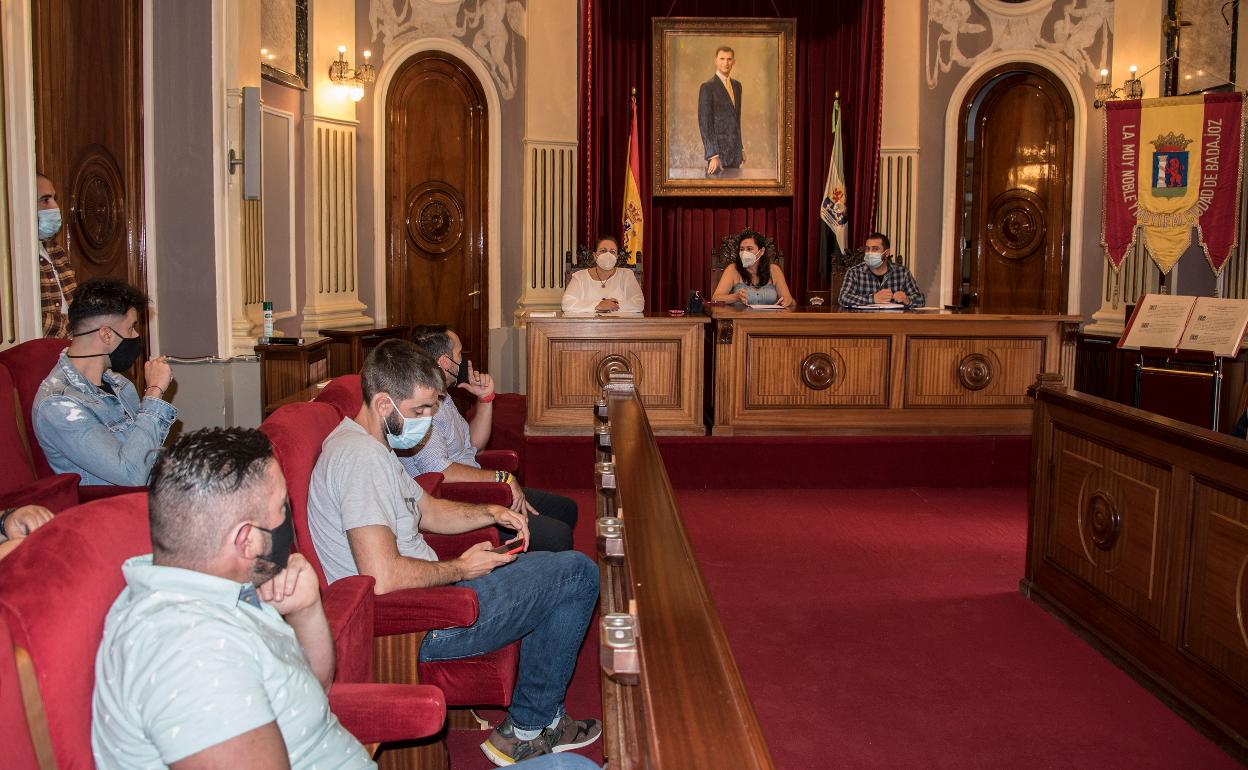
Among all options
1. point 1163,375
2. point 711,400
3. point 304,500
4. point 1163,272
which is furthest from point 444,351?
point 1163,272

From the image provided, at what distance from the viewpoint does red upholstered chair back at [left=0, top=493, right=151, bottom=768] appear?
1.46m

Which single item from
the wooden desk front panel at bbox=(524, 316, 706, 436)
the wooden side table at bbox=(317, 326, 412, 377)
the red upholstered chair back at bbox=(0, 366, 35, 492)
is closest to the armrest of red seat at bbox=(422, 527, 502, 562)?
the red upholstered chair back at bbox=(0, 366, 35, 492)

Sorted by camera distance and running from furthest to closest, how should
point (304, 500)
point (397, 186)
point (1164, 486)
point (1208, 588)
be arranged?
1. point (397, 186)
2. point (1164, 486)
3. point (1208, 588)
4. point (304, 500)

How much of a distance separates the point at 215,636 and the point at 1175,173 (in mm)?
7619

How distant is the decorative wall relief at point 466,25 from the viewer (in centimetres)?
874

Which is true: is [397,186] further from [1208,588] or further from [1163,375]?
[1208,588]

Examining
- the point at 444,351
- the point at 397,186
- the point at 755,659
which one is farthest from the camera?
the point at 397,186

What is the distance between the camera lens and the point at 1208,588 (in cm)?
321

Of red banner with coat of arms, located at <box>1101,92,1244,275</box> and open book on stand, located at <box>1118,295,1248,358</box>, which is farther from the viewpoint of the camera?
red banner with coat of arms, located at <box>1101,92,1244,275</box>

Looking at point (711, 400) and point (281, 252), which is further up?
point (281, 252)

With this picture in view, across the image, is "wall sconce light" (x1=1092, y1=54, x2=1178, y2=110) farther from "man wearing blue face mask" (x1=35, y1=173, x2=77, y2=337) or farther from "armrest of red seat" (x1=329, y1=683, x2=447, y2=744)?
"armrest of red seat" (x1=329, y1=683, x2=447, y2=744)

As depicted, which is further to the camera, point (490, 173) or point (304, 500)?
point (490, 173)

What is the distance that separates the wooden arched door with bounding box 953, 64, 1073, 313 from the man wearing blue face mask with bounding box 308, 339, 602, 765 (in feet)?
23.1

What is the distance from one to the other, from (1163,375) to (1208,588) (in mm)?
4190
